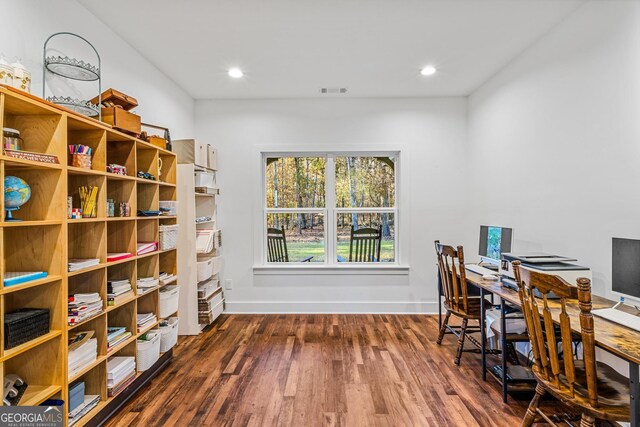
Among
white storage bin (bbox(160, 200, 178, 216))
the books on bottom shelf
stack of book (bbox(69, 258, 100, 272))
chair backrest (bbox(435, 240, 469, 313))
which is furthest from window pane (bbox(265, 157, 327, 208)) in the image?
the books on bottom shelf

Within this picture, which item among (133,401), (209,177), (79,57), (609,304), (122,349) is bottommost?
(133,401)

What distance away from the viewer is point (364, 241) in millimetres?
4422

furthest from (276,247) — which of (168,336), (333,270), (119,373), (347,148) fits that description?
(119,373)

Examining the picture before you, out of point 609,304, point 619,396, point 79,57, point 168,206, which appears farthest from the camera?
point 168,206

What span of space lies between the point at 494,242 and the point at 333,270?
192 centimetres

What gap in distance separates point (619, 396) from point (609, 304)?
2.41ft

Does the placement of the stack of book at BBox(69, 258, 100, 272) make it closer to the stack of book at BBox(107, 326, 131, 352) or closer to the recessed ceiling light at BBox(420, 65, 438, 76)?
the stack of book at BBox(107, 326, 131, 352)

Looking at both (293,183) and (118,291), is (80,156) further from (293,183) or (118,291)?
(293,183)

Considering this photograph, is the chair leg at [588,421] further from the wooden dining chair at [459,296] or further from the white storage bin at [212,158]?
the white storage bin at [212,158]

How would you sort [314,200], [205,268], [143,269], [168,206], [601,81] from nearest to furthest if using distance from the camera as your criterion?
[601,81]
[143,269]
[168,206]
[205,268]
[314,200]

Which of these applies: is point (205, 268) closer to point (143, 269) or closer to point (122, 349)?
point (143, 269)

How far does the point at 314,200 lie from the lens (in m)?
4.41

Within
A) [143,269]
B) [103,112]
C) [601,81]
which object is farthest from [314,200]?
[601,81]

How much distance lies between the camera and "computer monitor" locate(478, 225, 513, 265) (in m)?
2.93
